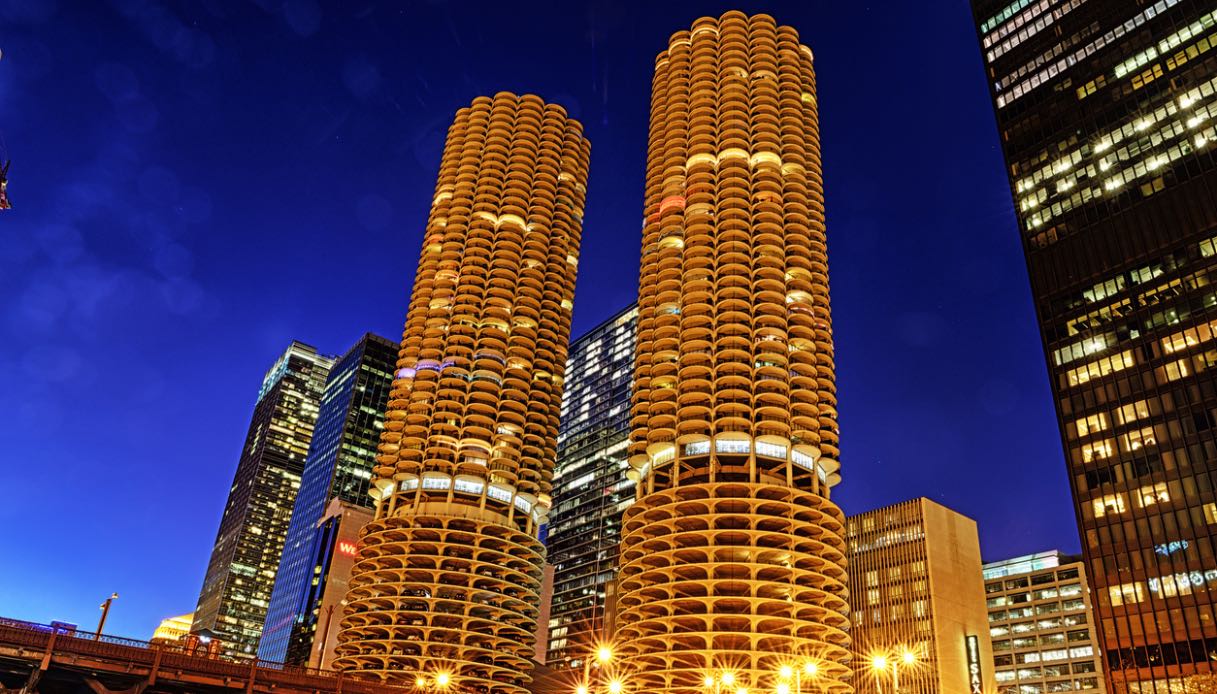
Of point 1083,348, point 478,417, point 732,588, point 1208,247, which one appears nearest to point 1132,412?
point 1083,348

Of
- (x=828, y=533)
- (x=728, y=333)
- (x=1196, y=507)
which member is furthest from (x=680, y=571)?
(x=1196, y=507)

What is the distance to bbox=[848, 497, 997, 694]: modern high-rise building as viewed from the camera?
158625 millimetres

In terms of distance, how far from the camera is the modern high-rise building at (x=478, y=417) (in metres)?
136

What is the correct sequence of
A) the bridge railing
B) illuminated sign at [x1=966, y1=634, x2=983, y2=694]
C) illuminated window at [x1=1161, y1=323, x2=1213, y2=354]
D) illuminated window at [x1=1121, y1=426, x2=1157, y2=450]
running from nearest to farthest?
the bridge railing → illuminated window at [x1=1161, y1=323, x2=1213, y2=354] → illuminated window at [x1=1121, y1=426, x2=1157, y2=450] → illuminated sign at [x1=966, y1=634, x2=983, y2=694]

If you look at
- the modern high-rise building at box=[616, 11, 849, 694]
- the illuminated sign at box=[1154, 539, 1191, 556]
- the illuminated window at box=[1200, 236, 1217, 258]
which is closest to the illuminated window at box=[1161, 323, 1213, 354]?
the illuminated window at box=[1200, 236, 1217, 258]

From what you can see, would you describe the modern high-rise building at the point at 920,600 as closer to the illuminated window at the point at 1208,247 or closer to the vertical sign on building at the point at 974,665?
the vertical sign on building at the point at 974,665

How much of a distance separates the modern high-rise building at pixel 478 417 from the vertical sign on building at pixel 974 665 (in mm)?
72178

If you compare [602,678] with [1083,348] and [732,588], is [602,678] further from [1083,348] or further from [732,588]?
[1083,348]

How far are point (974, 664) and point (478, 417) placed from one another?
9019cm

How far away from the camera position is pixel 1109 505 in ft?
387

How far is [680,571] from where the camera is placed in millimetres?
119812

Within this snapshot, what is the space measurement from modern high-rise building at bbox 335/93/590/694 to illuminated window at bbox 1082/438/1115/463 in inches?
3025

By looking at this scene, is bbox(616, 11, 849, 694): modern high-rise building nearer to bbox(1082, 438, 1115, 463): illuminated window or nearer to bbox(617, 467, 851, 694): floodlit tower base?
bbox(617, 467, 851, 694): floodlit tower base

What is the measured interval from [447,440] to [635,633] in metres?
46.4
